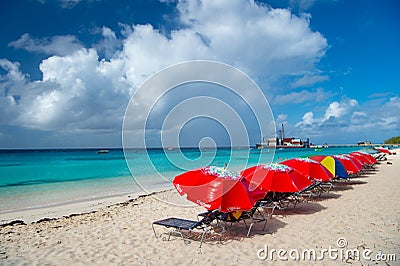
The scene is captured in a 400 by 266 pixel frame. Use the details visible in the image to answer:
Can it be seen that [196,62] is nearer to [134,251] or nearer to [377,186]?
[134,251]

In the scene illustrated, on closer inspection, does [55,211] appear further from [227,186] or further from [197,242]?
[227,186]

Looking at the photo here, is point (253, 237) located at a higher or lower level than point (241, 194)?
lower

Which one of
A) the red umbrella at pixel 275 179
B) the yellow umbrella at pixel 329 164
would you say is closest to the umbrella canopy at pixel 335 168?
the yellow umbrella at pixel 329 164

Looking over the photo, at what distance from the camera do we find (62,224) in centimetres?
694

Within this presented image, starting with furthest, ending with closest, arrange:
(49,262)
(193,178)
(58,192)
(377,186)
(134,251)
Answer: (58,192) < (377,186) < (193,178) < (134,251) < (49,262)

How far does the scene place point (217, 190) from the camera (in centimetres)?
502

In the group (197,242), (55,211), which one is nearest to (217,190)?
(197,242)

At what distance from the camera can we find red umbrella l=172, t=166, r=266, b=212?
4922mm

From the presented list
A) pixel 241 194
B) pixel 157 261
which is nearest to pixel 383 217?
pixel 241 194

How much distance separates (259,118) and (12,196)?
11998 mm

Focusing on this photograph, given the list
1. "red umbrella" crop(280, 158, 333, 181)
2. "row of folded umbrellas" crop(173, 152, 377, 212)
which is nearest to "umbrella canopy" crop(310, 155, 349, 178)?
"red umbrella" crop(280, 158, 333, 181)

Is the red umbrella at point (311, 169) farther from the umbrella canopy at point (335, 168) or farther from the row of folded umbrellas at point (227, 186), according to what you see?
the row of folded umbrellas at point (227, 186)

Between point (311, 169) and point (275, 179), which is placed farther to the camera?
point (311, 169)

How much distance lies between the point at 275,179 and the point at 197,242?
2667 millimetres
